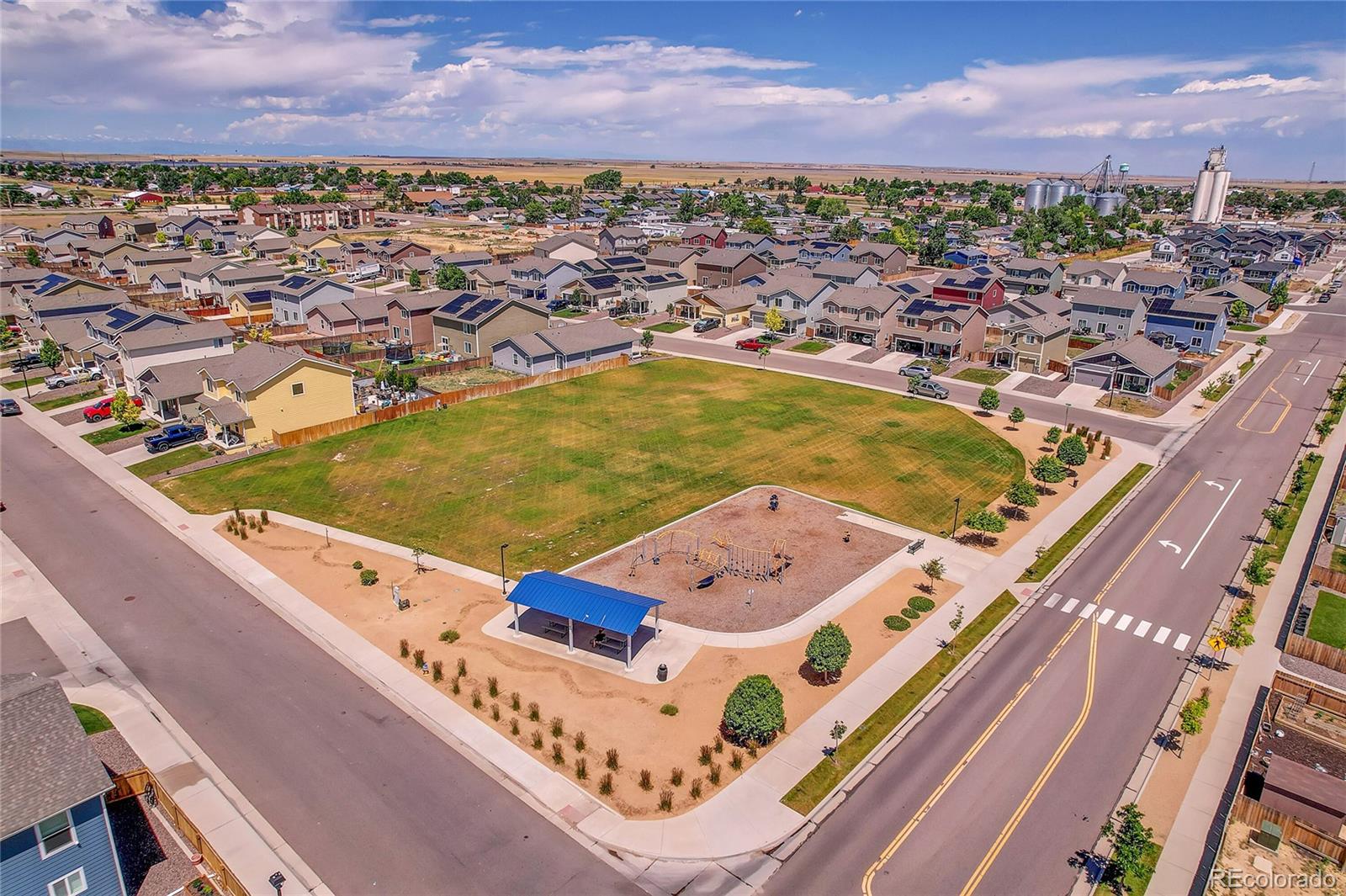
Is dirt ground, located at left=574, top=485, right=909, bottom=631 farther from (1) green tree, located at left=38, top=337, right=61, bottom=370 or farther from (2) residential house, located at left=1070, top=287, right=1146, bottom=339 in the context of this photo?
(1) green tree, located at left=38, top=337, right=61, bottom=370

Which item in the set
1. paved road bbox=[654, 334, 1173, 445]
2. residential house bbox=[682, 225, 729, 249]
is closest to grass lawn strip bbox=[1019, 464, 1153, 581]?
paved road bbox=[654, 334, 1173, 445]

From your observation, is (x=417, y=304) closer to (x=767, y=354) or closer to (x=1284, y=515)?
(x=767, y=354)

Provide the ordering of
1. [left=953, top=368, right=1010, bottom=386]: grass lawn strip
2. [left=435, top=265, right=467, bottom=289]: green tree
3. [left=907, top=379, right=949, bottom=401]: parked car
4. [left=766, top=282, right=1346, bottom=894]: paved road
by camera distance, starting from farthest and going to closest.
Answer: [left=435, top=265, right=467, bottom=289]: green tree
[left=953, top=368, right=1010, bottom=386]: grass lawn strip
[left=907, top=379, right=949, bottom=401]: parked car
[left=766, top=282, right=1346, bottom=894]: paved road

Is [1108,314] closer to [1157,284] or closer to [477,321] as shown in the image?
[1157,284]

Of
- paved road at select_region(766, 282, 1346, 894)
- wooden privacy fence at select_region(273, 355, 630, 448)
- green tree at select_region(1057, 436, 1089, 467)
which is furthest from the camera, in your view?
wooden privacy fence at select_region(273, 355, 630, 448)

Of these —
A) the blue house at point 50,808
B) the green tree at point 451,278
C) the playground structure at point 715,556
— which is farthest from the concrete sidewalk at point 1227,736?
the green tree at point 451,278

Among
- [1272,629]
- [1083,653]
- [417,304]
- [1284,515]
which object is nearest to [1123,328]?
[1284,515]
